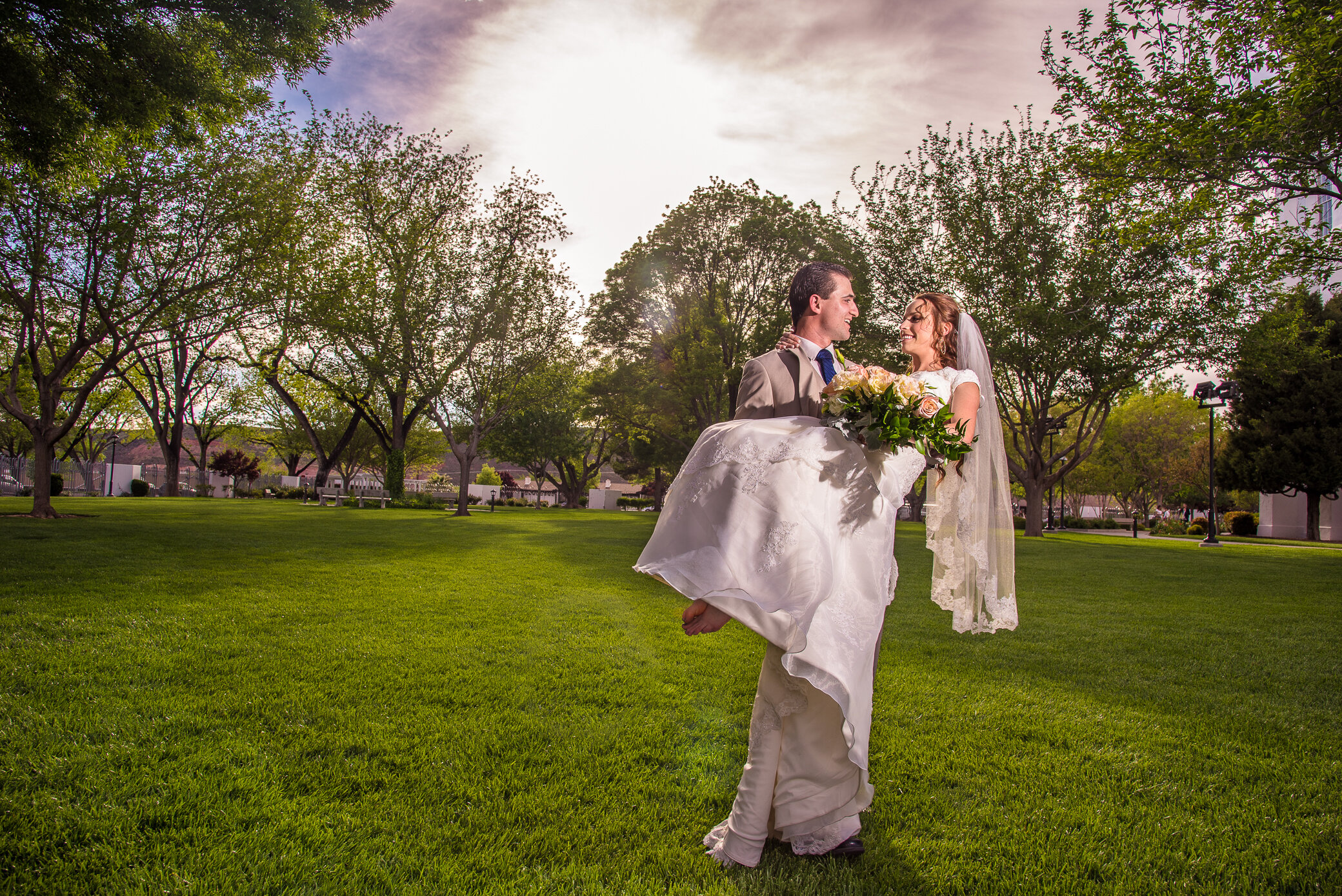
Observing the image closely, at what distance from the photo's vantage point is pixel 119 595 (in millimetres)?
7312

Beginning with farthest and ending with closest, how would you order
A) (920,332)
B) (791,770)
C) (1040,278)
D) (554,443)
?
(554,443), (1040,278), (920,332), (791,770)

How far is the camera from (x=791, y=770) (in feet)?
8.86

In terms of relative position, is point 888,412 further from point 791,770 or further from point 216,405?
point 216,405

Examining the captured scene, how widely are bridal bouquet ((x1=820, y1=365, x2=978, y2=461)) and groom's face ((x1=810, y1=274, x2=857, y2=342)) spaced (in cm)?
36

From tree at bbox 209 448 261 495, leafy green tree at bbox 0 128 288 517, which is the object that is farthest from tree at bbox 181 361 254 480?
leafy green tree at bbox 0 128 288 517

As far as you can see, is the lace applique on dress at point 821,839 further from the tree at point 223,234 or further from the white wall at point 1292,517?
the white wall at point 1292,517

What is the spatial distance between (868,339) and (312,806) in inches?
998

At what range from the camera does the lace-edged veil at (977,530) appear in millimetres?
3406

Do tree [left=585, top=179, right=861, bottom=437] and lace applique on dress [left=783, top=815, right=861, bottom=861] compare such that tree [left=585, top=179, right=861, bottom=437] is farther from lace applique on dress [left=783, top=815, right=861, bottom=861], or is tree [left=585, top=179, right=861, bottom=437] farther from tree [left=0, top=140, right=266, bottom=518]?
lace applique on dress [left=783, top=815, right=861, bottom=861]

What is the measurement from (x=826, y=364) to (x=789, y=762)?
5.57ft

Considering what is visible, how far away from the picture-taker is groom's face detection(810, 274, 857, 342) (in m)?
2.95

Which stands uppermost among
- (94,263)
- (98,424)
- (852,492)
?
(94,263)

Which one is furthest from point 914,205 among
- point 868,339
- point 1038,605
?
point 1038,605

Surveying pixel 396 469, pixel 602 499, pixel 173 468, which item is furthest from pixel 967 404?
pixel 602 499
